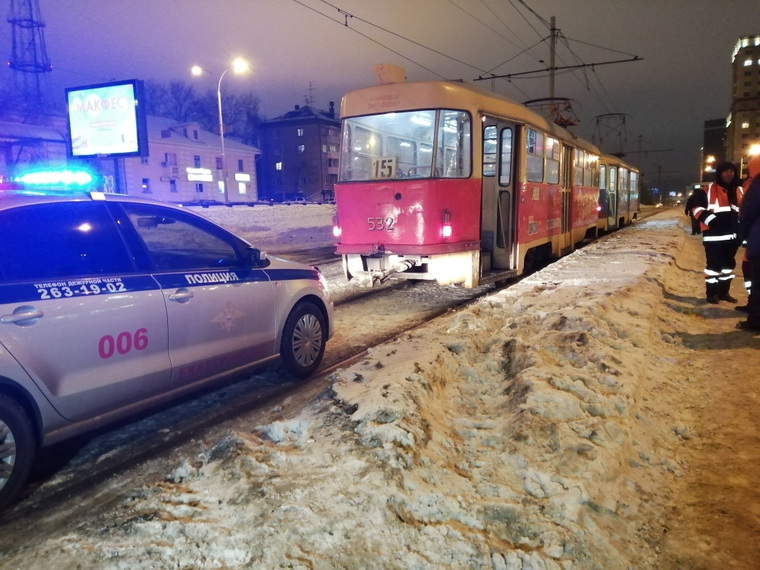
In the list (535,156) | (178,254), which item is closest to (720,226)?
(535,156)

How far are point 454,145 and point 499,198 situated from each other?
203 centimetres

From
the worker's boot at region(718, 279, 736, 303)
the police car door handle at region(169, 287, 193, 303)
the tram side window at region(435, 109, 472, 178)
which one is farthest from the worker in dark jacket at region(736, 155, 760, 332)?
the police car door handle at region(169, 287, 193, 303)

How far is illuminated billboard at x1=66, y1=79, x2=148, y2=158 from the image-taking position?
20.3 meters

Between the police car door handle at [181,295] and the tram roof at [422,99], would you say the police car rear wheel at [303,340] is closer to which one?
the police car door handle at [181,295]

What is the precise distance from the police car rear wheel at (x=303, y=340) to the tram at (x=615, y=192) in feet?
57.6

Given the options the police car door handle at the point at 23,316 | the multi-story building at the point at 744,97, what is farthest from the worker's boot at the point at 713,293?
the multi-story building at the point at 744,97

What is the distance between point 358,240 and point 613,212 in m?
19.1

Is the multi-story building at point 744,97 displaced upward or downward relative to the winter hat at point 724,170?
upward

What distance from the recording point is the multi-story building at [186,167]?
52.2 m

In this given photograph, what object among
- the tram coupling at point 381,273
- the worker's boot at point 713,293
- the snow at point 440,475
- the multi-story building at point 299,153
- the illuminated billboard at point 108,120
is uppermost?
the multi-story building at point 299,153

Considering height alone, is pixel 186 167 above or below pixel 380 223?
above

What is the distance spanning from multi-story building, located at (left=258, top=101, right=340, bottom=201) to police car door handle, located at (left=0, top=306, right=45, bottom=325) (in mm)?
72829

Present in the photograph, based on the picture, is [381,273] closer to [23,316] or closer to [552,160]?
[552,160]

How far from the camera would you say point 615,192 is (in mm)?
24906
